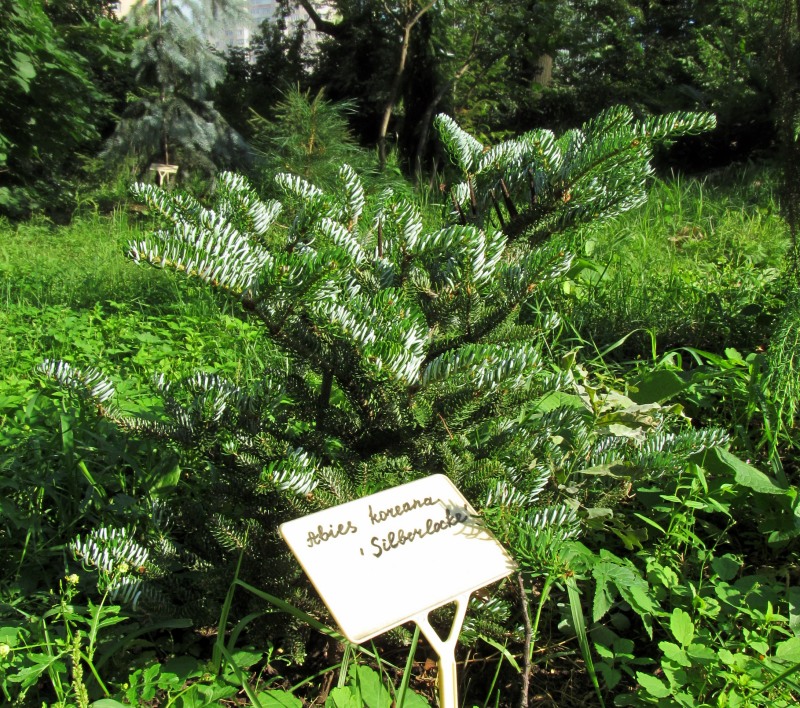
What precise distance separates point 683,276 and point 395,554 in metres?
2.74

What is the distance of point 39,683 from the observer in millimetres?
1465

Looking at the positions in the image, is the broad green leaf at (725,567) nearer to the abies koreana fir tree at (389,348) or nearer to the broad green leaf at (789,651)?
the broad green leaf at (789,651)

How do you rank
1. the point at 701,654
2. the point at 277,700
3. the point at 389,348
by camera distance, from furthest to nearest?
1. the point at 701,654
2. the point at 277,700
3. the point at 389,348

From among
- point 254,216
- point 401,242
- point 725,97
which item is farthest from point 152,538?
point 725,97

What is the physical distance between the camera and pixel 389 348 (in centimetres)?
104

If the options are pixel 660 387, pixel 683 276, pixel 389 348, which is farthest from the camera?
pixel 683 276

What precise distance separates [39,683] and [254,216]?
1096 mm

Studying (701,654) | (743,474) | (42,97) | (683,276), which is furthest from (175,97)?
(701,654)

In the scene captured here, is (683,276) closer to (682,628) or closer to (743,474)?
(743,474)

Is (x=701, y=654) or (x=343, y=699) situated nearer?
(x=343, y=699)

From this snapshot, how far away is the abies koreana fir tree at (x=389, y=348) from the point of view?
109cm

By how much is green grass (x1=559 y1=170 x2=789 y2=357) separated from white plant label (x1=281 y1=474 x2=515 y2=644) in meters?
1.22

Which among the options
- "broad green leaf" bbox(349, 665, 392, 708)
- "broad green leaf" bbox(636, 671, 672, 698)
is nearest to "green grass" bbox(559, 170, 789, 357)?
"broad green leaf" bbox(636, 671, 672, 698)

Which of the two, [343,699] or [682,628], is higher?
[682,628]
